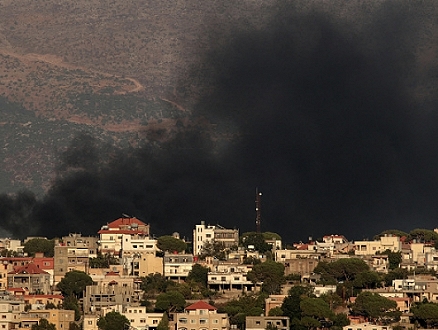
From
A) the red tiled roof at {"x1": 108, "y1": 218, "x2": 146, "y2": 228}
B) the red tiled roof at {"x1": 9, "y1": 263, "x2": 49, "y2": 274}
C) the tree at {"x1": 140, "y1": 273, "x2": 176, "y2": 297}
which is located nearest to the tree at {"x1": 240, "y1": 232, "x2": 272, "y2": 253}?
the red tiled roof at {"x1": 108, "y1": 218, "x2": 146, "y2": 228}

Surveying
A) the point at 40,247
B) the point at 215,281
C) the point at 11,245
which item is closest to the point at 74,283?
the point at 215,281

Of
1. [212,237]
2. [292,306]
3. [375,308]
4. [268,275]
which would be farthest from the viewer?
[212,237]

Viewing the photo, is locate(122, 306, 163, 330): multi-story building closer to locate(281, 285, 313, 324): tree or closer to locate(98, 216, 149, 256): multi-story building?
locate(281, 285, 313, 324): tree

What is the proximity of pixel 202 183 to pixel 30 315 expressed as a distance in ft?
187

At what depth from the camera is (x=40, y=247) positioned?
12569 cm

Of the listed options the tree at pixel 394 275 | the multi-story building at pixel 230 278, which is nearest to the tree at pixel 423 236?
the tree at pixel 394 275

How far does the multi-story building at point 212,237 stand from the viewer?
127 metres

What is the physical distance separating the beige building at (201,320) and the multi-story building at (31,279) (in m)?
11.7

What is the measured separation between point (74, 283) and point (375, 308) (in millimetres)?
16561

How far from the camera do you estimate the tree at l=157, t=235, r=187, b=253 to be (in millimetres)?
124000

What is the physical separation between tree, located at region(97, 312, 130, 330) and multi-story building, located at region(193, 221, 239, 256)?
81.6 ft

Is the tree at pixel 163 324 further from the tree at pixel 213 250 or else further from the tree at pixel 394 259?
the tree at pixel 394 259

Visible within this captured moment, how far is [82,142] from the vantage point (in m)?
173

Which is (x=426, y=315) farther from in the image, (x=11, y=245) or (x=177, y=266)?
(x=11, y=245)
